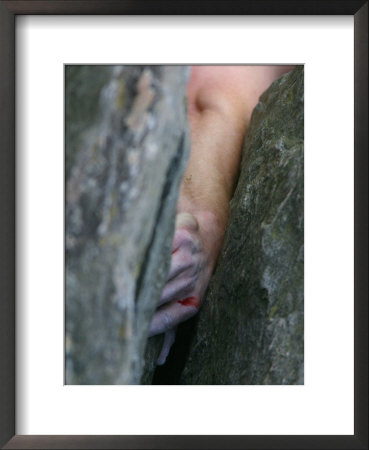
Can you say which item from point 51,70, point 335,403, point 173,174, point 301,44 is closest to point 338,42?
point 301,44

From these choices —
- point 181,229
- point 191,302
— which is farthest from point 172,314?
point 181,229

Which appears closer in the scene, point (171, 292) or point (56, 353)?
point (56, 353)

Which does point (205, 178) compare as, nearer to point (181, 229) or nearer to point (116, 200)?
point (181, 229)

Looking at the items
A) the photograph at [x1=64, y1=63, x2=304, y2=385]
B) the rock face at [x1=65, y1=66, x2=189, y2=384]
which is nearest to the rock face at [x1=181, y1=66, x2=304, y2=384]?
the photograph at [x1=64, y1=63, x2=304, y2=385]

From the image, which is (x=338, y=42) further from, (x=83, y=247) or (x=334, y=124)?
(x=83, y=247)

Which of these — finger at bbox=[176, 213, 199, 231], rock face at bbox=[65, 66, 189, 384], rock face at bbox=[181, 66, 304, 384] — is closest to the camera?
rock face at bbox=[65, 66, 189, 384]

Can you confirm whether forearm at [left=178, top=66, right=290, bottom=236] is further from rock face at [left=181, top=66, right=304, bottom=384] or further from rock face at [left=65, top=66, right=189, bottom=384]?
rock face at [left=65, top=66, right=189, bottom=384]

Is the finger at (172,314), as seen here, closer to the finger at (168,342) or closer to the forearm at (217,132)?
the finger at (168,342)
